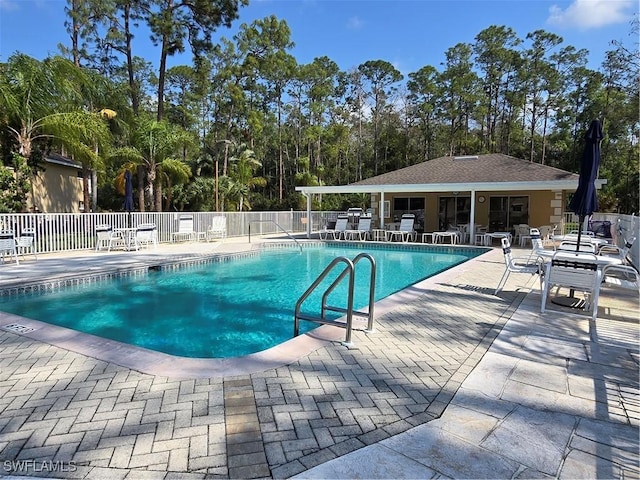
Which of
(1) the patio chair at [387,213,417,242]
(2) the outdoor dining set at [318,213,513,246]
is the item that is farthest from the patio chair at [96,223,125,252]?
Result: (1) the patio chair at [387,213,417,242]

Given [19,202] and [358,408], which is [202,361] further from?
[19,202]

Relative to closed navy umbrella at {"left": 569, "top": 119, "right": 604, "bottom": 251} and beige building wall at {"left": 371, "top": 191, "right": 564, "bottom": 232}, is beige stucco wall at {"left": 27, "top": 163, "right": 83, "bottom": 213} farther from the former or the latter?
closed navy umbrella at {"left": 569, "top": 119, "right": 604, "bottom": 251}

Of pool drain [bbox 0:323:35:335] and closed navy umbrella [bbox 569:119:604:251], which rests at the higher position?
closed navy umbrella [bbox 569:119:604:251]

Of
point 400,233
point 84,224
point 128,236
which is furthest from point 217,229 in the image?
point 400,233

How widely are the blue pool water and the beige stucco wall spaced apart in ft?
39.2

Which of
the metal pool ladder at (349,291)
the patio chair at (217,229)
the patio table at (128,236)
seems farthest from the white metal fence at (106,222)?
the metal pool ladder at (349,291)

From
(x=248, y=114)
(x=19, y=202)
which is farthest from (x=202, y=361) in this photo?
(x=248, y=114)

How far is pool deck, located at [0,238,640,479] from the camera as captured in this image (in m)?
2.10

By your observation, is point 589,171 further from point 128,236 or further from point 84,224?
point 84,224

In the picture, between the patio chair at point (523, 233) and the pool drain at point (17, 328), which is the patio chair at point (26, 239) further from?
the patio chair at point (523, 233)

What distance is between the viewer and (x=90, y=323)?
5.73m

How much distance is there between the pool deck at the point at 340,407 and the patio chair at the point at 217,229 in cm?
1183

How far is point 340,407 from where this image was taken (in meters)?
2.71


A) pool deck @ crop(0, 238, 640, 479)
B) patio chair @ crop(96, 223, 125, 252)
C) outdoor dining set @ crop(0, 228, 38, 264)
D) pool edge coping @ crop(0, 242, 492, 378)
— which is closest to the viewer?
pool deck @ crop(0, 238, 640, 479)
